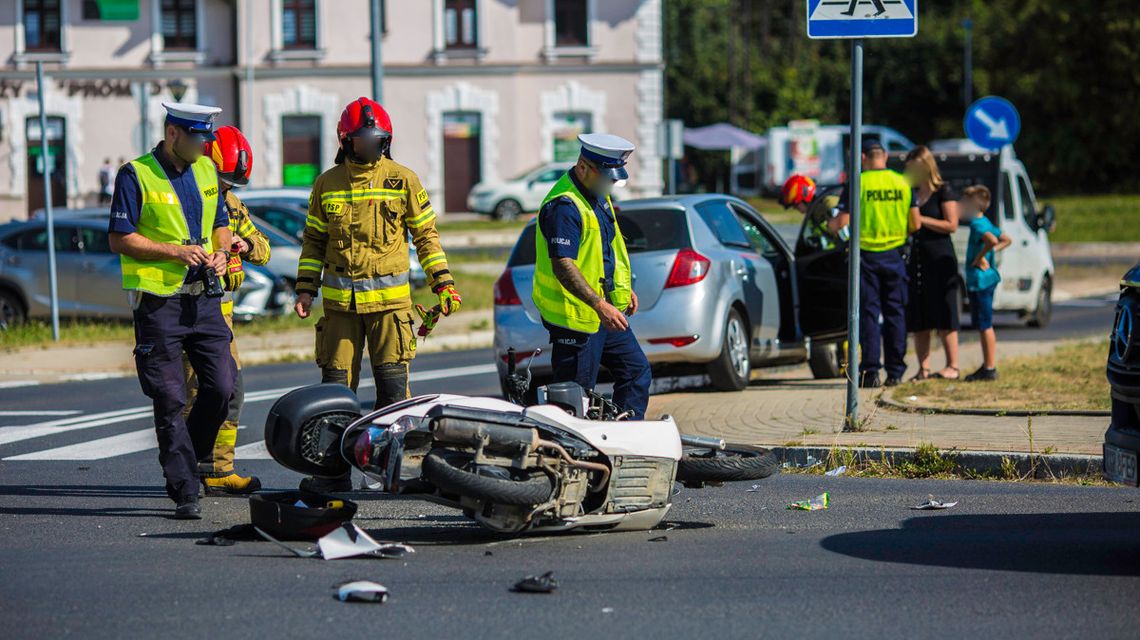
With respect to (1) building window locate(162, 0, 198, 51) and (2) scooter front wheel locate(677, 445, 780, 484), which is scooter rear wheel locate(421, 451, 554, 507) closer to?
(2) scooter front wheel locate(677, 445, 780, 484)

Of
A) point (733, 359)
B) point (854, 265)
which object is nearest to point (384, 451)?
point (854, 265)

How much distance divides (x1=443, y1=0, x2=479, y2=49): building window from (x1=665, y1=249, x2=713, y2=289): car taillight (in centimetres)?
3443

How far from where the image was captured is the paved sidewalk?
9.32 meters

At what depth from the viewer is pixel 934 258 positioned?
12406 millimetres

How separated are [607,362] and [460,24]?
3780cm

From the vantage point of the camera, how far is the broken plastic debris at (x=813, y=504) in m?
7.91

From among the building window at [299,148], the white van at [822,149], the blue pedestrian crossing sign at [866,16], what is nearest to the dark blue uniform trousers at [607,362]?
the blue pedestrian crossing sign at [866,16]

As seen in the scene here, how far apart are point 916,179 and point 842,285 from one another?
1.03 metres

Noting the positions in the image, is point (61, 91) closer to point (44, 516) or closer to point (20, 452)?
point (20, 452)

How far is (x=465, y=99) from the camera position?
4538 centimetres

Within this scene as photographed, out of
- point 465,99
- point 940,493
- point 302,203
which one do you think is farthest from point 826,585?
point 465,99

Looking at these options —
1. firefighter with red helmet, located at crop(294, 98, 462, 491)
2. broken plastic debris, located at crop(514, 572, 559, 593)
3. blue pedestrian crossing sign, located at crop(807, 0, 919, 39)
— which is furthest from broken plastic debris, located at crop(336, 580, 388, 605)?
blue pedestrian crossing sign, located at crop(807, 0, 919, 39)

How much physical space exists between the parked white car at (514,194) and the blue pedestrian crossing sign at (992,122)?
71.1 feet

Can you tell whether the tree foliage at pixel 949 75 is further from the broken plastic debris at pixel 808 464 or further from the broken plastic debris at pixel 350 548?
the broken plastic debris at pixel 350 548
